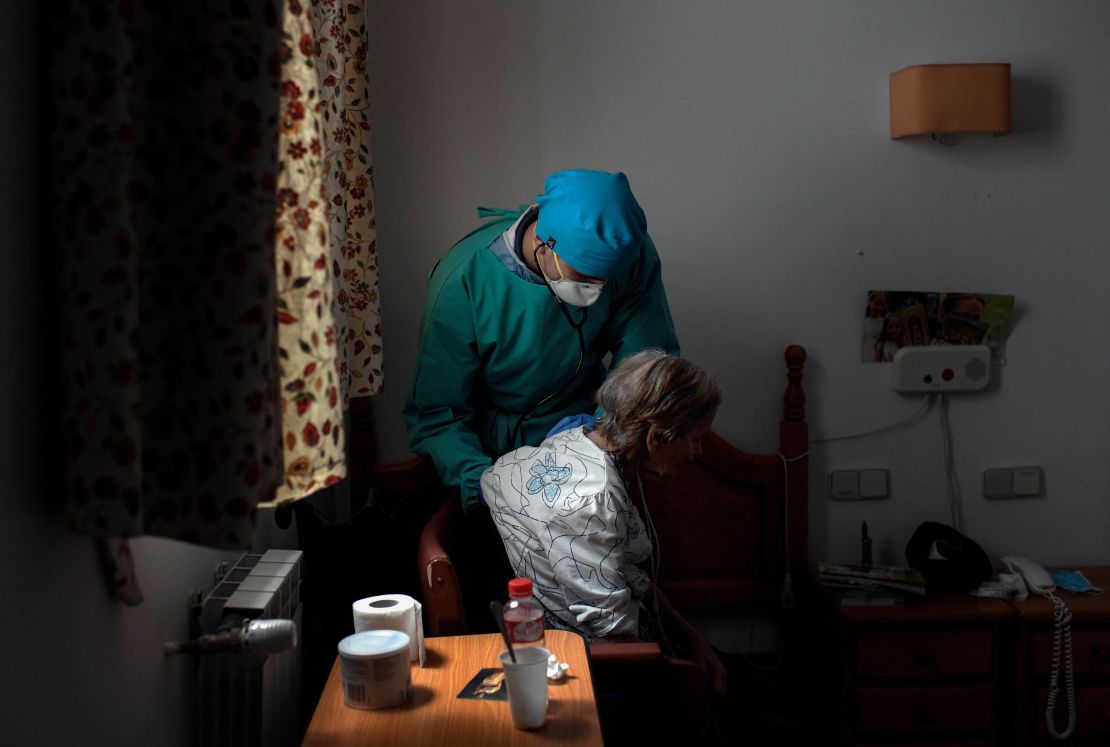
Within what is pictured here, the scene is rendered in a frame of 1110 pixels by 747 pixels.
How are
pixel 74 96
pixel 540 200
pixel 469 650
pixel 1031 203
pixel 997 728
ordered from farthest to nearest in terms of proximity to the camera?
pixel 1031 203 → pixel 997 728 → pixel 540 200 → pixel 469 650 → pixel 74 96

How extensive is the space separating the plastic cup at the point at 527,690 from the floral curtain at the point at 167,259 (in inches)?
22.1

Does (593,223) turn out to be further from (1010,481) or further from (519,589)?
(1010,481)

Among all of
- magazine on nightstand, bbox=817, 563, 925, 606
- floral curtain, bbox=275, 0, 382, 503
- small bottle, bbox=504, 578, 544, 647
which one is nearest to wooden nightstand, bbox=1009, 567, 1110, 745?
magazine on nightstand, bbox=817, 563, 925, 606

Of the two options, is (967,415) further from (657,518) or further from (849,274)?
(657,518)

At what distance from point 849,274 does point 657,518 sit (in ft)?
2.78

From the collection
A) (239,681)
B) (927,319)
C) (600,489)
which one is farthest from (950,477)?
(239,681)

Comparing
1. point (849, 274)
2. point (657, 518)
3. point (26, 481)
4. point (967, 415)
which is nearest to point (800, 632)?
point (657, 518)

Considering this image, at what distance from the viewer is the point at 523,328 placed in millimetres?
2320

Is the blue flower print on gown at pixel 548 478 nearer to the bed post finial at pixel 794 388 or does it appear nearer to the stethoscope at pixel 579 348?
the stethoscope at pixel 579 348

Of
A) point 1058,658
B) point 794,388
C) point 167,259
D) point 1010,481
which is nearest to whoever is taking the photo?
point 167,259

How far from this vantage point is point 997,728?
8.76ft

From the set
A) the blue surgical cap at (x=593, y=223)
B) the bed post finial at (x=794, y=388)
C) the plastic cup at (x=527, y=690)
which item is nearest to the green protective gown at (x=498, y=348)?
the blue surgical cap at (x=593, y=223)

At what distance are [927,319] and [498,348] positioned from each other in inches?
49.7

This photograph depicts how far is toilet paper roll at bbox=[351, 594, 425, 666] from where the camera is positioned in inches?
64.0
